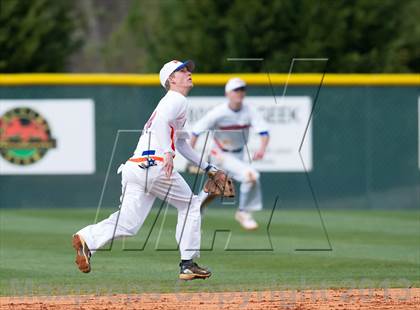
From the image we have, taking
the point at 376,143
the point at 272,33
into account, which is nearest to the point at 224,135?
the point at 376,143

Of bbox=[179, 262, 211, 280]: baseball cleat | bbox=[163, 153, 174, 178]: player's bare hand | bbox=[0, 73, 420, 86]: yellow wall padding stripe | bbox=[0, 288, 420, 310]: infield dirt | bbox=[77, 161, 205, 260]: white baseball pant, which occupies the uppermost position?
bbox=[0, 73, 420, 86]: yellow wall padding stripe

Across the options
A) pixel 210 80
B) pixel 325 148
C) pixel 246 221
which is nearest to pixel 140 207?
pixel 246 221

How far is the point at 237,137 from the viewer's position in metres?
15.2

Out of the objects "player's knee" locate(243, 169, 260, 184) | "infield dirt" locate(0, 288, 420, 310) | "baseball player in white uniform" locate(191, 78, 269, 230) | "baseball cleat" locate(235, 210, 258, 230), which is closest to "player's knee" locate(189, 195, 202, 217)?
"infield dirt" locate(0, 288, 420, 310)

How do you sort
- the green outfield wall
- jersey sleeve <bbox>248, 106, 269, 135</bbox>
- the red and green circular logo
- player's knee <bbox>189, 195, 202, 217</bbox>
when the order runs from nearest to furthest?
player's knee <bbox>189, 195, 202, 217</bbox> < jersey sleeve <bbox>248, 106, 269, 135</bbox> < the red and green circular logo < the green outfield wall

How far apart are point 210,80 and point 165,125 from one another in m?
9.05

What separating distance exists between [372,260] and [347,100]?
7048 millimetres

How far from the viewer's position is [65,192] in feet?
58.0

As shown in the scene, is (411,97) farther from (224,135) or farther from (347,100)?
(224,135)

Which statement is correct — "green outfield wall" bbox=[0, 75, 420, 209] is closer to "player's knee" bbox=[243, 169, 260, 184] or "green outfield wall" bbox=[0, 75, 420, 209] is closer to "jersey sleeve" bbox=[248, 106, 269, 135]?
"jersey sleeve" bbox=[248, 106, 269, 135]

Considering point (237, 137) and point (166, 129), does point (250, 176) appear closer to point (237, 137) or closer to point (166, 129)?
point (237, 137)

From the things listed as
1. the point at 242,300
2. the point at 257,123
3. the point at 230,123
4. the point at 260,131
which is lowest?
the point at 242,300

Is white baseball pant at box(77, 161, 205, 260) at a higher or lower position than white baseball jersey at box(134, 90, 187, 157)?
lower

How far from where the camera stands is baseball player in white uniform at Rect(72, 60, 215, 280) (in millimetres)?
8656
